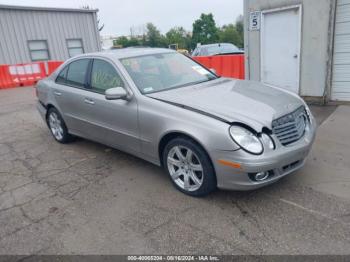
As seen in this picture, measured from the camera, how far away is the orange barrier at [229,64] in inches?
373

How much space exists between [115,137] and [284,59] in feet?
16.5

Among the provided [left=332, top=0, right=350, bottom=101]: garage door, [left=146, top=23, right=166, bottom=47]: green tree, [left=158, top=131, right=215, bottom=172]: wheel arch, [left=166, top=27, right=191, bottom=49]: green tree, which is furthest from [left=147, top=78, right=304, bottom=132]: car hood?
[left=146, top=23, right=166, bottom=47]: green tree

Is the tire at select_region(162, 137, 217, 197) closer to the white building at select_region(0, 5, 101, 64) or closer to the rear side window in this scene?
the rear side window

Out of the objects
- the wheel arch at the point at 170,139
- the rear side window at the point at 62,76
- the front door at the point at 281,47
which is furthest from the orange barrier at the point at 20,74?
the wheel arch at the point at 170,139

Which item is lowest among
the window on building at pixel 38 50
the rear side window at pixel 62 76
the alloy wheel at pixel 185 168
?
the alloy wheel at pixel 185 168

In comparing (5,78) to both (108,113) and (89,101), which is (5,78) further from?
(108,113)

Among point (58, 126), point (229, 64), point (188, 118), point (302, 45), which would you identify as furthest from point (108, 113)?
point (229, 64)

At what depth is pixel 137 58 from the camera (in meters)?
4.31

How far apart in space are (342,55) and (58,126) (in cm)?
596

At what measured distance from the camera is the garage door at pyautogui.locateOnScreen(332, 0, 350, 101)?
6336 mm

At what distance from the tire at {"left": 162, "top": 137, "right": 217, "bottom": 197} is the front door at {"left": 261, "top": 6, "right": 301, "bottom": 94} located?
16.2 ft

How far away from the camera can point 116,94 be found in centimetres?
371

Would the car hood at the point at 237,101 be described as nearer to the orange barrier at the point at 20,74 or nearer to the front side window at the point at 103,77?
the front side window at the point at 103,77

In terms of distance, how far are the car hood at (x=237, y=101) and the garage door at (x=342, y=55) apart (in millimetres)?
3469
